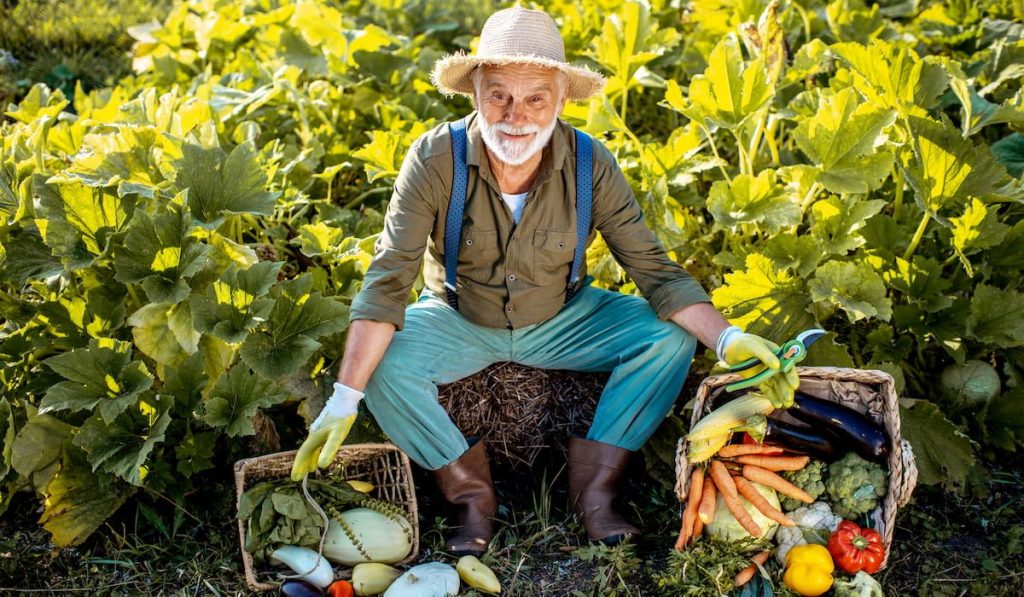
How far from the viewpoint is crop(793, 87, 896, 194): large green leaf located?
333 centimetres

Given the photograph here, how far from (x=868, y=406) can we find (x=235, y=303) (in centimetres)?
192

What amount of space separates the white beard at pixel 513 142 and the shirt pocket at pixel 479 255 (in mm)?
254

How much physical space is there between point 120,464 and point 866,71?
266cm

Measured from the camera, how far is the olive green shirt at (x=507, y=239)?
10.0 feet

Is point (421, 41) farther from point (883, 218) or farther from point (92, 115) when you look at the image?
point (883, 218)

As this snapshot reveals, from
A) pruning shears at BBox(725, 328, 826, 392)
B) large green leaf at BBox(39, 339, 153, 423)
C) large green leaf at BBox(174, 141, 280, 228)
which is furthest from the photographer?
large green leaf at BBox(174, 141, 280, 228)

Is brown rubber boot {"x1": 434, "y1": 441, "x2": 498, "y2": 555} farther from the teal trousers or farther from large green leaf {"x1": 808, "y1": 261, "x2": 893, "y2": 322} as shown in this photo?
large green leaf {"x1": 808, "y1": 261, "x2": 893, "y2": 322}

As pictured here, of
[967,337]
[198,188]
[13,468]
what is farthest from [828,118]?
[13,468]

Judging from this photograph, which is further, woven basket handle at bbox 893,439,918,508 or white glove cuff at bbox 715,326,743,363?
white glove cuff at bbox 715,326,743,363

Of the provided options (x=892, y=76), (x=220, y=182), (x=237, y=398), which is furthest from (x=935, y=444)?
(x=220, y=182)

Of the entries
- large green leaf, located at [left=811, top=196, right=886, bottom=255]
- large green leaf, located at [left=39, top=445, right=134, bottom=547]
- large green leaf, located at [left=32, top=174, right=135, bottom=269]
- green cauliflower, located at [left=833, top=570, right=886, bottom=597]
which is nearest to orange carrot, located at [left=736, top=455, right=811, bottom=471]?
green cauliflower, located at [left=833, top=570, right=886, bottom=597]

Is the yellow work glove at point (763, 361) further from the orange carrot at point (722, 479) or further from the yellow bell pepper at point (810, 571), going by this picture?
the yellow bell pepper at point (810, 571)

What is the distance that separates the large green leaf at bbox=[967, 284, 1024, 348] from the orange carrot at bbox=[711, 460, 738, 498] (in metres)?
1.01

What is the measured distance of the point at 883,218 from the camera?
3520 mm
